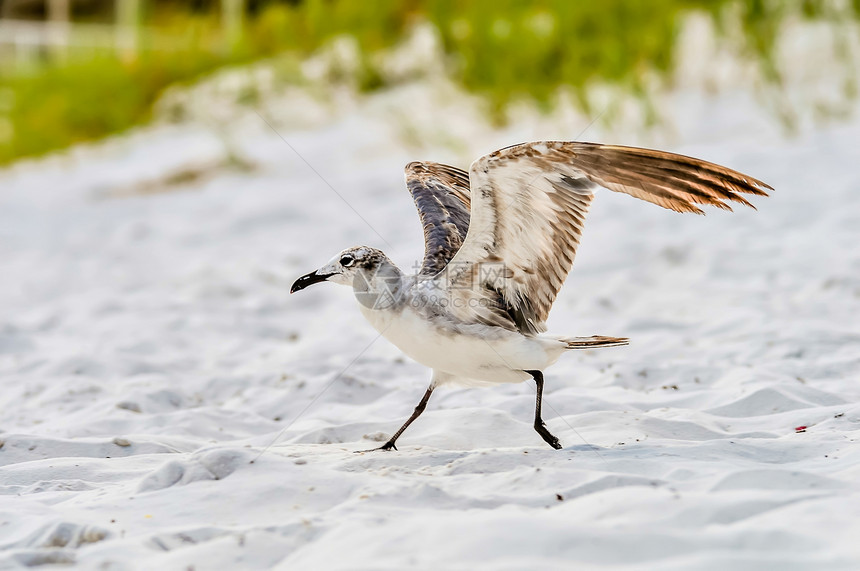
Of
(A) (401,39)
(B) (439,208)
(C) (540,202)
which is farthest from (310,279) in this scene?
(A) (401,39)

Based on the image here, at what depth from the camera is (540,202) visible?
293 centimetres

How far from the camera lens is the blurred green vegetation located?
7.89 meters

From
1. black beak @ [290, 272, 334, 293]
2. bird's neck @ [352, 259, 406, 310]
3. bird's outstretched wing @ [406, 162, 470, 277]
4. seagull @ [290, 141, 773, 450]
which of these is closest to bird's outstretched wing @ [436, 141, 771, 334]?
seagull @ [290, 141, 773, 450]

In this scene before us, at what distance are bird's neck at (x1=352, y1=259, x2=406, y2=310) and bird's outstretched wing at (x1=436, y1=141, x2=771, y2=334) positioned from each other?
0.15 meters

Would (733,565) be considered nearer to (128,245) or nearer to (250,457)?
(250,457)

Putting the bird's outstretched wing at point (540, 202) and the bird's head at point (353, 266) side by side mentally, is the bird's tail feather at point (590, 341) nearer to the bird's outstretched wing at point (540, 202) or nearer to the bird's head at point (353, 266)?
the bird's outstretched wing at point (540, 202)

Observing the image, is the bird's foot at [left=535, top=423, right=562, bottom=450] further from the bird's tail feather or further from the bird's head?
Result: the bird's head

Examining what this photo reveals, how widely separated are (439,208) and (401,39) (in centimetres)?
854

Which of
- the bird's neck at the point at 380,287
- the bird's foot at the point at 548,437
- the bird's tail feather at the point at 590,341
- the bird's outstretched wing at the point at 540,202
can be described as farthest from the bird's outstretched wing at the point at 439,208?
the bird's foot at the point at 548,437

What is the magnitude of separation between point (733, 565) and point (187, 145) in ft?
32.5

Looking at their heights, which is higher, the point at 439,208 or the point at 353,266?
the point at 439,208

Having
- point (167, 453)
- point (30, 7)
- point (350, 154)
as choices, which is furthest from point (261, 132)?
point (30, 7)

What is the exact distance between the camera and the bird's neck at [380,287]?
2.95 metres

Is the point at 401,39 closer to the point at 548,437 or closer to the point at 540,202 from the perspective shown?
the point at 540,202
